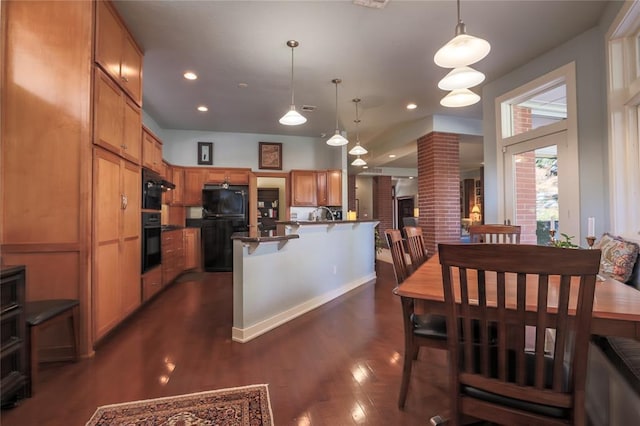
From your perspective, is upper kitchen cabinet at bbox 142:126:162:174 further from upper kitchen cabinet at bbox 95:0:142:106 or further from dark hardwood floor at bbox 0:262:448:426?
dark hardwood floor at bbox 0:262:448:426

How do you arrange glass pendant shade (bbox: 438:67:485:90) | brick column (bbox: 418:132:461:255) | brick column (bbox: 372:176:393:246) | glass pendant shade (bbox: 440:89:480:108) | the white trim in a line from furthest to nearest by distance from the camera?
brick column (bbox: 372:176:393:246) → brick column (bbox: 418:132:461:255) → the white trim → glass pendant shade (bbox: 440:89:480:108) → glass pendant shade (bbox: 438:67:485:90)

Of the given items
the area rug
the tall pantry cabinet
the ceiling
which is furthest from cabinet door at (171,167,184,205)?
the area rug

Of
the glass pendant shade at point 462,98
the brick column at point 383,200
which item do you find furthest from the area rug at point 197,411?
the brick column at point 383,200

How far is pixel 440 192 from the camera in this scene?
5.21m

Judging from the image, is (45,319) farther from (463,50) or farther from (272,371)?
(463,50)

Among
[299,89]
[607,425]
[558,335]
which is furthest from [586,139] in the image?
[299,89]

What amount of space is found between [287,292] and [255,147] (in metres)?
4.20

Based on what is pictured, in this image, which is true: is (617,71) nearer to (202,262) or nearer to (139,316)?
(139,316)

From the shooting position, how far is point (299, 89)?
14.0 ft

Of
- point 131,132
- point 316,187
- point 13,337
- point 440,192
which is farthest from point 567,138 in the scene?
point 13,337

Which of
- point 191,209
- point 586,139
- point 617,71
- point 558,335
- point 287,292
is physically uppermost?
point 617,71

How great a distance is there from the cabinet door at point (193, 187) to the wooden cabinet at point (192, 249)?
0.63 metres

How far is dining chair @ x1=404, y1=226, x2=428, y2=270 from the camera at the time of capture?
2.34m

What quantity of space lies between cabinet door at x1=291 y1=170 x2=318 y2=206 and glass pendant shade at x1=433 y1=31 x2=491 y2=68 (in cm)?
480
